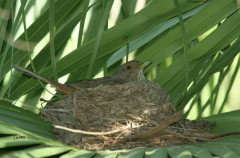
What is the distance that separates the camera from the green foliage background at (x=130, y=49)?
400cm

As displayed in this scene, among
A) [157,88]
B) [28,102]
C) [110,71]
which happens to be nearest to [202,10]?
[157,88]

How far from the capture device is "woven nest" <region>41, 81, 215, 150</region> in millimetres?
4473

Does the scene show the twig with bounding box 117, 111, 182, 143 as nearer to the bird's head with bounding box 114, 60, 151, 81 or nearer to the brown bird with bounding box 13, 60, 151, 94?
the brown bird with bounding box 13, 60, 151, 94

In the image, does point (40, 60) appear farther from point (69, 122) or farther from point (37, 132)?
point (37, 132)

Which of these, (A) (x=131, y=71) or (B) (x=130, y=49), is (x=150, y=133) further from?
(A) (x=131, y=71)

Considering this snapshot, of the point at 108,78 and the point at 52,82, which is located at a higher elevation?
the point at 108,78

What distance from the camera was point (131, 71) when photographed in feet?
23.4

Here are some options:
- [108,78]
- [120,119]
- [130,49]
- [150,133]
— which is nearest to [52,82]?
[120,119]

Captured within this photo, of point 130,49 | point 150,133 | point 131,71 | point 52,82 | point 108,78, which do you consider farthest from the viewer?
point 131,71

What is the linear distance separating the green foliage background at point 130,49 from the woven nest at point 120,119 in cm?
16

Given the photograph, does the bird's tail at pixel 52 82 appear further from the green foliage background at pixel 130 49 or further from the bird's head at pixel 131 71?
the bird's head at pixel 131 71

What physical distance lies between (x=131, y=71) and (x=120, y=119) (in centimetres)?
229

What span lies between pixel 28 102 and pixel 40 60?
1.34 ft

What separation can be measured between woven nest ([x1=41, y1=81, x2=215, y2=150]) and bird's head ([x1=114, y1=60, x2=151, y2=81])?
1.02 meters
